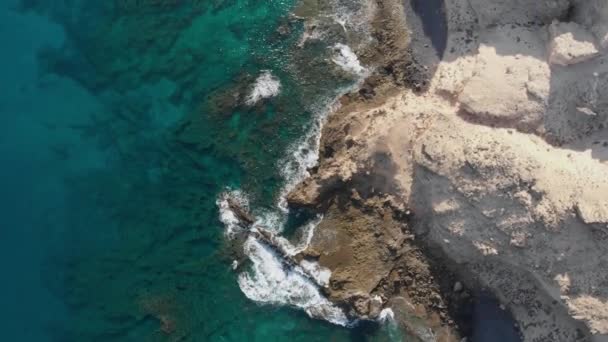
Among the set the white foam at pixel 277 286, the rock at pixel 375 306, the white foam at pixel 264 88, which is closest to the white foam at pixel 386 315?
A: the rock at pixel 375 306

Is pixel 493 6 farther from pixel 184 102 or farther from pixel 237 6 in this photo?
pixel 184 102

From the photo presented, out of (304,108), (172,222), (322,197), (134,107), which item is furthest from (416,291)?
(134,107)

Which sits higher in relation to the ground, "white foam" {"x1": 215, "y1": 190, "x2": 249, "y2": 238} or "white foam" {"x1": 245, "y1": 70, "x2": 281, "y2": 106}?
"white foam" {"x1": 245, "y1": 70, "x2": 281, "y2": 106}

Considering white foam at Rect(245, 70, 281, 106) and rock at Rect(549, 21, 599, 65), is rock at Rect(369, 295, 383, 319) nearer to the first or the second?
white foam at Rect(245, 70, 281, 106)

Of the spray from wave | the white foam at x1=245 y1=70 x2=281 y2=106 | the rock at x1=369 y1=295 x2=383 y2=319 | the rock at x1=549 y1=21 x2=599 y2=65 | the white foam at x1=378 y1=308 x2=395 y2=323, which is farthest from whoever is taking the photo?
the white foam at x1=245 y1=70 x2=281 y2=106

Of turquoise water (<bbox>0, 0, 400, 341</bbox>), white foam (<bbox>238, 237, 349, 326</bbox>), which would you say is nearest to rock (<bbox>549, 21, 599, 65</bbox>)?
turquoise water (<bbox>0, 0, 400, 341</bbox>)
